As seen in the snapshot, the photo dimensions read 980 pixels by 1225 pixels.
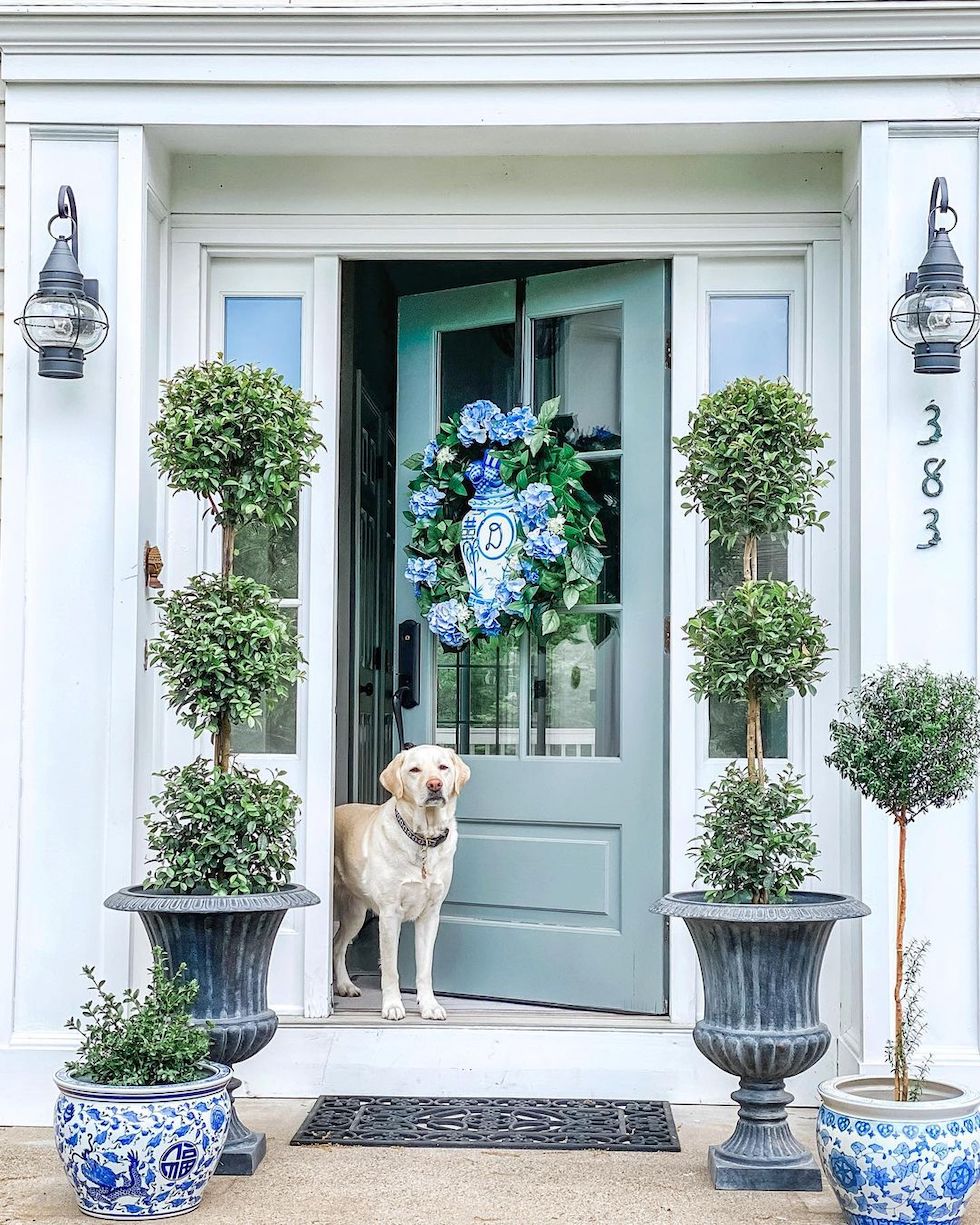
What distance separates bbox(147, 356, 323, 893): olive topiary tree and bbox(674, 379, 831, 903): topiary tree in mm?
987

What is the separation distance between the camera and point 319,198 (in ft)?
13.6

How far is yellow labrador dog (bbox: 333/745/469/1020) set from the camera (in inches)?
163

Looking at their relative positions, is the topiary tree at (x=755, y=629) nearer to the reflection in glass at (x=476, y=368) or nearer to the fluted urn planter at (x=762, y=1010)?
the fluted urn planter at (x=762, y=1010)

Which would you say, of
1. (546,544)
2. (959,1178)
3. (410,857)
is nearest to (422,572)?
(546,544)

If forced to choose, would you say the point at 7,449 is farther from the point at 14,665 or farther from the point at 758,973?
the point at 758,973

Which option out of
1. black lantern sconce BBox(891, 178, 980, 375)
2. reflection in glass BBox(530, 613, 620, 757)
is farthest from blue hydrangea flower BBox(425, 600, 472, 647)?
black lantern sconce BBox(891, 178, 980, 375)

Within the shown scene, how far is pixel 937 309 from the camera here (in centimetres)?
358

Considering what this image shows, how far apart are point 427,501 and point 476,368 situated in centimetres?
48

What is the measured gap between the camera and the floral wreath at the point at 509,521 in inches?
175

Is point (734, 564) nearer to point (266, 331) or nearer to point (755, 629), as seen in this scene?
point (755, 629)

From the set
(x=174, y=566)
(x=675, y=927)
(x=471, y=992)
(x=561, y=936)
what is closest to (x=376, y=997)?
(x=471, y=992)

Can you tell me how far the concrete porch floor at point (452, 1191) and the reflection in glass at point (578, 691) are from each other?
1.29 meters

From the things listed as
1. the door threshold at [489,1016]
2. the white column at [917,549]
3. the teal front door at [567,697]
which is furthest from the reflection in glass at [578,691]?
the white column at [917,549]

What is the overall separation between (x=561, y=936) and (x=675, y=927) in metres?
0.43
